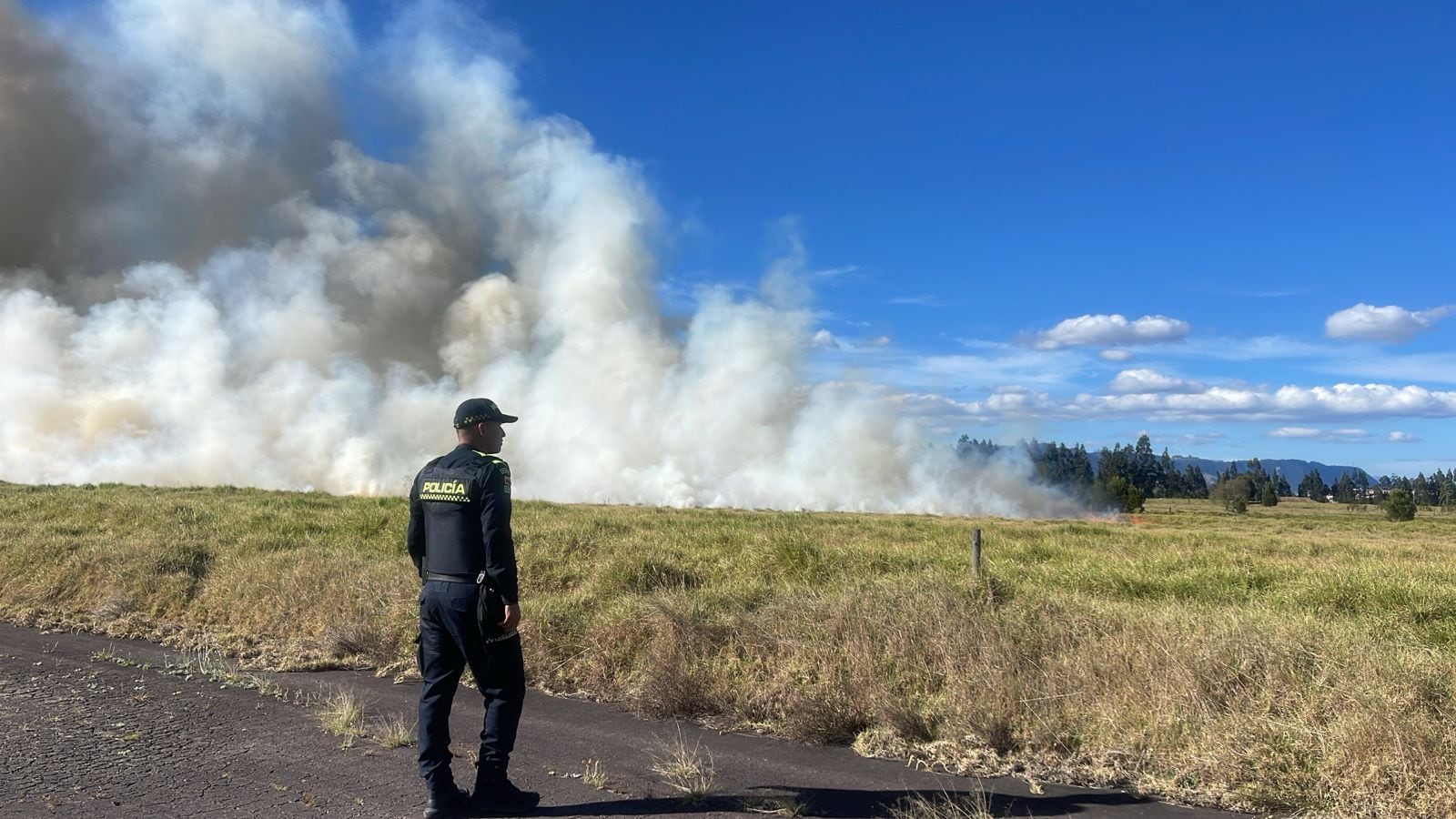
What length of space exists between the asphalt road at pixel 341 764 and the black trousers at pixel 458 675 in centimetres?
37

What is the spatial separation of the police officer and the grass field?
6.58ft

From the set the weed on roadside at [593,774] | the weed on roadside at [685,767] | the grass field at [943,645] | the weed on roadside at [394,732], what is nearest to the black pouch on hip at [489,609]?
the weed on roadside at [593,774]

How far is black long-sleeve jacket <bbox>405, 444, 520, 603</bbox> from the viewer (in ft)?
15.5

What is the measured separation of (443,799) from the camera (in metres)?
4.61

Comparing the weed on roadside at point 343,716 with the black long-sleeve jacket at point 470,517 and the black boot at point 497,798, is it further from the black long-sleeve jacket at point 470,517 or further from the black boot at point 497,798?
the black long-sleeve jacket at point 470,517

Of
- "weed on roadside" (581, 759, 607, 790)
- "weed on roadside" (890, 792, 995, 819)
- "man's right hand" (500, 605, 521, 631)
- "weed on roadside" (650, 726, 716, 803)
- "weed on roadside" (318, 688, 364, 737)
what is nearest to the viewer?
"weed on roadside" (890, 792, 995, 819)

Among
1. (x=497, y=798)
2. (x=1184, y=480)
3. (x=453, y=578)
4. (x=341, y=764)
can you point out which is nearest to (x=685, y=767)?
(x=497, y=798)

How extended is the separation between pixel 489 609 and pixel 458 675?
0.51 metres

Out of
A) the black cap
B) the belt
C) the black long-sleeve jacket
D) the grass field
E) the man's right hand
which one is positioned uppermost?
the black cap

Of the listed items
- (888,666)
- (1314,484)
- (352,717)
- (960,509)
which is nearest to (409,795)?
(352,717)

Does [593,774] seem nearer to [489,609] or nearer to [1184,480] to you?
[489,609]

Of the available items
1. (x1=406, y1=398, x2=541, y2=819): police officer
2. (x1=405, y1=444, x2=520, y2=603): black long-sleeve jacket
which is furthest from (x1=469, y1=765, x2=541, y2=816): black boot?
(x1=405, y1=444, x2=520, y2=603): black long-sleeve jacket

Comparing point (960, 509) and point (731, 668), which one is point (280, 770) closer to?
point (731, 668)

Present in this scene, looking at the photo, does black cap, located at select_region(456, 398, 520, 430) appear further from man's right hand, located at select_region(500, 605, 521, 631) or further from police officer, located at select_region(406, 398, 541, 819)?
man's right hand, located at select_region(500, 605, 521, 631)
